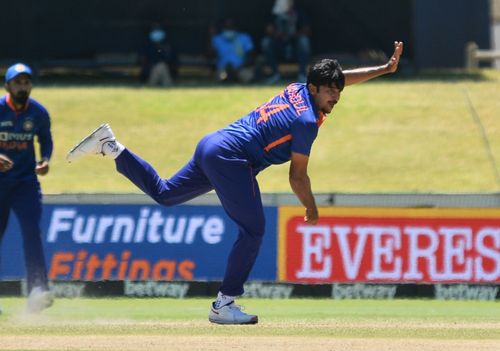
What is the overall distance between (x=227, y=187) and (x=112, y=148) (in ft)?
3.55

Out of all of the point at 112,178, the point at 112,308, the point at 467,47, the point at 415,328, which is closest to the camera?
the point at 415,328

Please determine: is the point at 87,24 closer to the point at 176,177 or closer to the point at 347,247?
the point at 347,247

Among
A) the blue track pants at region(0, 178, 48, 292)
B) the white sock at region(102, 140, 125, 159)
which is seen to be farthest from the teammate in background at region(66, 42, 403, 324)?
the blue track pants at region(0, 178, 48, 292)

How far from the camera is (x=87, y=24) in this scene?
984 inches

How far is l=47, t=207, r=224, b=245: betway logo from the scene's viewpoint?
12.5 metres

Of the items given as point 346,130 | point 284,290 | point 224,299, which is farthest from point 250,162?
point 346,130

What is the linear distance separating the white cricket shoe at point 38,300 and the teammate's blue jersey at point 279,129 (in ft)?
8.20

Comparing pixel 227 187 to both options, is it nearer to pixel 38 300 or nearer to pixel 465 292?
pixel 38 300

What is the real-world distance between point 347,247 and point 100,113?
10.6 m

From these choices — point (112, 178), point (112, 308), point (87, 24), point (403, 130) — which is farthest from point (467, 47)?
point (112, 308)

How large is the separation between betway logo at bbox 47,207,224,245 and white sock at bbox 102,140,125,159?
2.93 meters

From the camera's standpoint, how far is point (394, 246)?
12.3 m

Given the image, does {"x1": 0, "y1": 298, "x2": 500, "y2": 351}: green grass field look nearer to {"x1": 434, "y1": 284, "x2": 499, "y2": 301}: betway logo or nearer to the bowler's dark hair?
{"x1": 434, "y1": 284, "x2": 499, "y2": 301}: betway logo

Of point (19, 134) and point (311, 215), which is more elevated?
point (19, 134)
